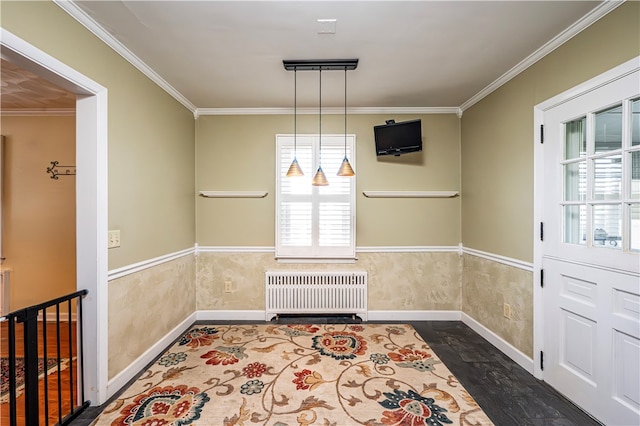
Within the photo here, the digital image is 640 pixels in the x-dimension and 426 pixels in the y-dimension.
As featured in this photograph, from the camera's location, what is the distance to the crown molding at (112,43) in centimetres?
176

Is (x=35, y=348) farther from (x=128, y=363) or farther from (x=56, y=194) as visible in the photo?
(x=56, y=194)

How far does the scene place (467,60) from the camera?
8.13 feet

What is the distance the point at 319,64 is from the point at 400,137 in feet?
4.76

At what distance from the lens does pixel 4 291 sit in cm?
343

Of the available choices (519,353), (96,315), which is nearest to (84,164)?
(96,315)

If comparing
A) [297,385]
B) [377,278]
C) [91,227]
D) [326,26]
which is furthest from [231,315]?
[326,26]

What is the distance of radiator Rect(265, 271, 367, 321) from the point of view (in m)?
3.56

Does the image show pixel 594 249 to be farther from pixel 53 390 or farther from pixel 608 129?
pixel 53 390

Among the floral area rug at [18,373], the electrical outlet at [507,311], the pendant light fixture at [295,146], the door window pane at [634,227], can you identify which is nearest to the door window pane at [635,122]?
the door window pane at [634,227]

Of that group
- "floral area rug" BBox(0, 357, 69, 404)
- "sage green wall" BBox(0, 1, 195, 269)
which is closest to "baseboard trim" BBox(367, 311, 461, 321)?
"sage green wall" BBox(0, 1, 195, 269)

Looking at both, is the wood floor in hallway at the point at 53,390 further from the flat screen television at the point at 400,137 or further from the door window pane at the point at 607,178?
the door window pane at the point at 607,178

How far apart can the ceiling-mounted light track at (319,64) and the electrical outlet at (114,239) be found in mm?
2012

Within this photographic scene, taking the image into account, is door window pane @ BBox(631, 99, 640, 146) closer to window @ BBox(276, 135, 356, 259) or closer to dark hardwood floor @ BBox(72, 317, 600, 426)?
dark hardwood floor @ BBox(72, 317, 600, 426)

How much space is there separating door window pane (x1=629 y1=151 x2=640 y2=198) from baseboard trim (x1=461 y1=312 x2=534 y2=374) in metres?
1.62
